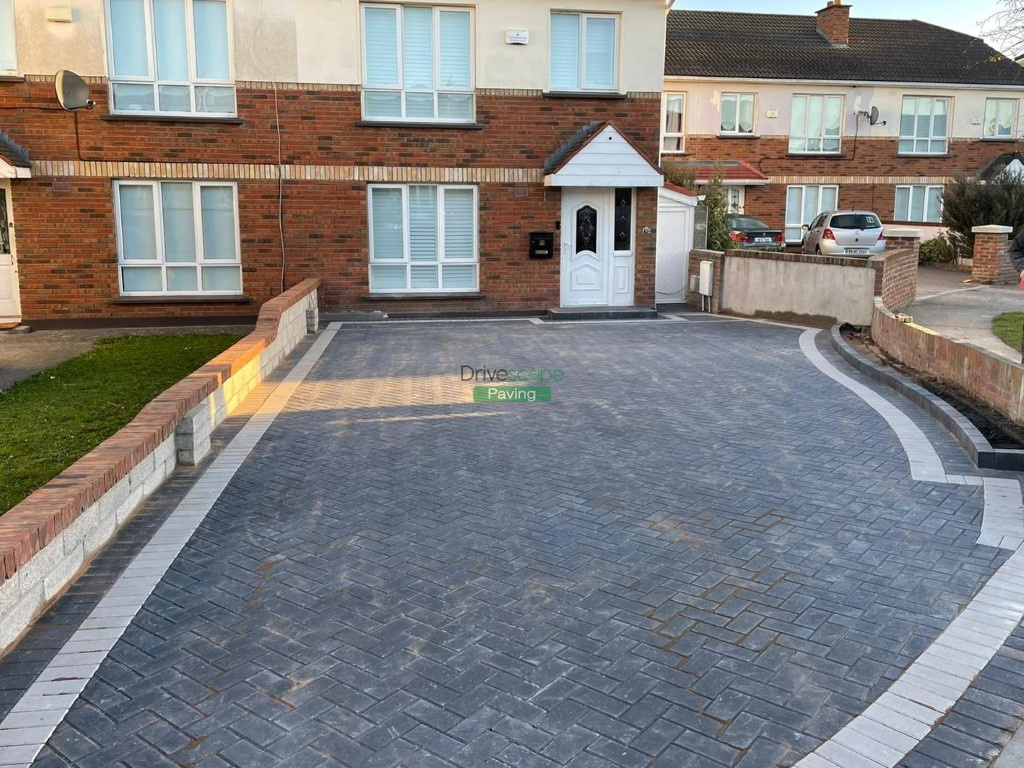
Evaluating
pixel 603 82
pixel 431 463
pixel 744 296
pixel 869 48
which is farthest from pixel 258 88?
pixel 869 48

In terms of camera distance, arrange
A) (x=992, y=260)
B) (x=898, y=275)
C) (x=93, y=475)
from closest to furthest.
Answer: (x=93, y=475), (x=898, y=275), (x=992, y=260)

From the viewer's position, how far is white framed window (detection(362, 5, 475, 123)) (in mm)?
16531

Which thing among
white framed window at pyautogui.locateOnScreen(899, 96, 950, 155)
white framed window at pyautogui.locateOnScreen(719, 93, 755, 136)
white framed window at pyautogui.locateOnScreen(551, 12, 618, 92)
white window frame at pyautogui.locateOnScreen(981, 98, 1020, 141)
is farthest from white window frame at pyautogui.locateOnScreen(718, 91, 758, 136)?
white framed window at pyautogui.locateOnScreen(551, 12, 618, 92)

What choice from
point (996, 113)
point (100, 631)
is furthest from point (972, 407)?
point (996, 113)

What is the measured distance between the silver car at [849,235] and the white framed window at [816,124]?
768 centimetres

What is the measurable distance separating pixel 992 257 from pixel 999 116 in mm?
14722

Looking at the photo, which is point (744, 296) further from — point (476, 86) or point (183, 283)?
point (183, 283)

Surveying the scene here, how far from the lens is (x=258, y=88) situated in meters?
16.2

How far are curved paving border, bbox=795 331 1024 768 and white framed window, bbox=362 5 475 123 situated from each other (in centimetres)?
1329

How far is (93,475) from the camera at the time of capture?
5.32 metres

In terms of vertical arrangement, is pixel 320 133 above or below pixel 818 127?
below

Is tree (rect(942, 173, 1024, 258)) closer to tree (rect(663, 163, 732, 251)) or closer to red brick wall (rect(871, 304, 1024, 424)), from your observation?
tree (rect(663, 163, 732, 251))

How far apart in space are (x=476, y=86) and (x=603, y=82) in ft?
8.49

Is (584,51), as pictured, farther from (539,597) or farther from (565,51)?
(539,597)
